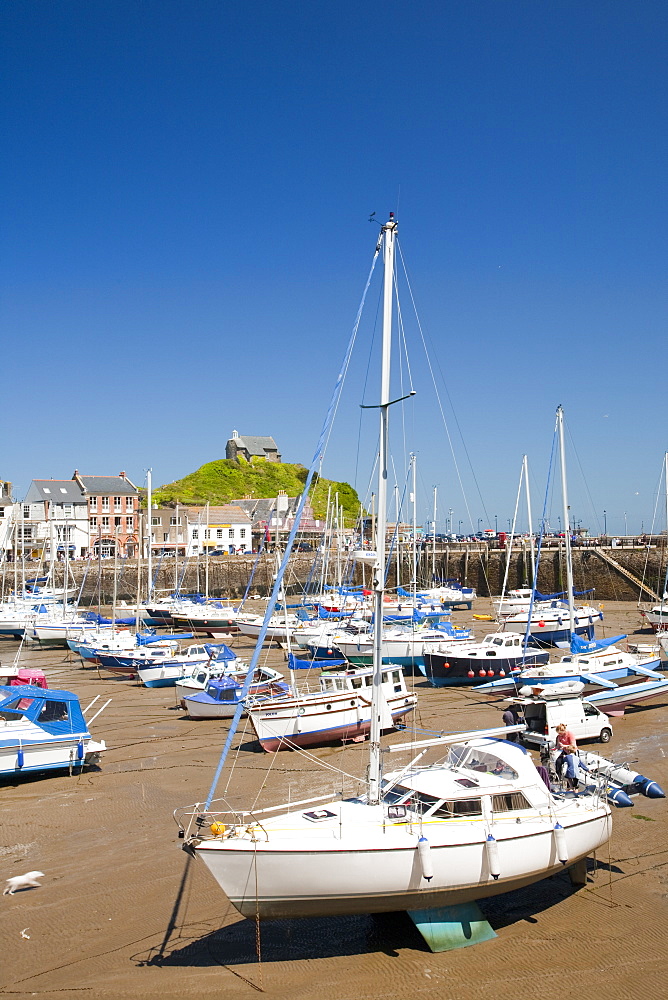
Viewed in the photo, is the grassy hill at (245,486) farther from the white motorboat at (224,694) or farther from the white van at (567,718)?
the white van at (567,718)

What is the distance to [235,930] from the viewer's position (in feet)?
37.7

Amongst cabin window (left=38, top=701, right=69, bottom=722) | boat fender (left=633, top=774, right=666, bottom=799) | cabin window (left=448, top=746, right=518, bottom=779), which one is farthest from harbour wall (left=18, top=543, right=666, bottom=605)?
cabin window (left=448, top=746, right=518, bottom=779)

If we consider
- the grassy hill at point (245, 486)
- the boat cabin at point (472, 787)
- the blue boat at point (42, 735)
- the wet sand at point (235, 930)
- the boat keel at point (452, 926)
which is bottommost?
the wet sand at point (235, 930)

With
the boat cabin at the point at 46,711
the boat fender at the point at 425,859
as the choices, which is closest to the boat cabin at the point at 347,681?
the boat cabin at the point at 46,711

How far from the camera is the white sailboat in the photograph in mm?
10320

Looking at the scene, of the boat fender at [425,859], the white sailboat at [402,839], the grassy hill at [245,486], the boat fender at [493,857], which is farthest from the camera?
the grassy hill at [245,486]

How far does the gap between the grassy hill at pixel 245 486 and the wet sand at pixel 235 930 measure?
10782 cm

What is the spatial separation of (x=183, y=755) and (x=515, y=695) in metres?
13.2

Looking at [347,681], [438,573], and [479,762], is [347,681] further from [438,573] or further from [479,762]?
[438,573]

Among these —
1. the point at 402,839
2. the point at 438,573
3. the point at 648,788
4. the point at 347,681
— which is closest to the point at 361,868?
the point at 402,839

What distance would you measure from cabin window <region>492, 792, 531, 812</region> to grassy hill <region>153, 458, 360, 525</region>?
112 meters

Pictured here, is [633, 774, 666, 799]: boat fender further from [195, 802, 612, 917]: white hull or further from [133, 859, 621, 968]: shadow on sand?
[195, 802, 612, 917]: white hull

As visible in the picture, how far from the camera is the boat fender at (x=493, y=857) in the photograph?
35.9 ft

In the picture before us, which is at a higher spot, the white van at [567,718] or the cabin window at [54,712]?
the cabin window at [54,712]
